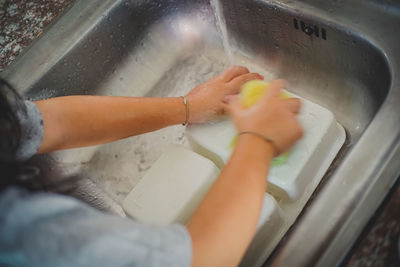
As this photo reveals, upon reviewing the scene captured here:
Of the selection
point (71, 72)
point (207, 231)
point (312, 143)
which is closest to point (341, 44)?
point (312, 143)

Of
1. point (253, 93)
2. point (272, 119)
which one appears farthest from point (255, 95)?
point (272, 119)

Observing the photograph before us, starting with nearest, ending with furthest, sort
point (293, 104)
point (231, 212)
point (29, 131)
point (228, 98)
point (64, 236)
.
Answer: point (64, 236) < point (231, 212) < point (29, 131) < point (293, 104) < point (228, 98)

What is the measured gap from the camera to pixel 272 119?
788 millimetres

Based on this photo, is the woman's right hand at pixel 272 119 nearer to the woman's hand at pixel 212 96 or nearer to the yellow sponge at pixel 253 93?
the yellow sponge at pixel 253 93

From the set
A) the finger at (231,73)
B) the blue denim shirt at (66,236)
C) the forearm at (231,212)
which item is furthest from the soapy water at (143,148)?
the blue denim shirt at (66,236)

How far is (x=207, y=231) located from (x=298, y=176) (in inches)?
14.4

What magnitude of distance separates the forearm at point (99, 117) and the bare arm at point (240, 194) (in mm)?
265

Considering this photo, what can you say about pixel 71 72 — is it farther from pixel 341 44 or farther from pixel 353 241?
pixel 353 241

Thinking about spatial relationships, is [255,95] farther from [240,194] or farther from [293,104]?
[240,194]

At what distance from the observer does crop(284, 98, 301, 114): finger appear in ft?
2.84

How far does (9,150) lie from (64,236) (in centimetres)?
17

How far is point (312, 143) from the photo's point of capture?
36.4 inches

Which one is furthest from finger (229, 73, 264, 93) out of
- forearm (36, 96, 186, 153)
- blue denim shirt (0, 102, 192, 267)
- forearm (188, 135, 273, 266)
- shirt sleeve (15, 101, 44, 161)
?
blue denim shirt (0, 102, 192, 267)

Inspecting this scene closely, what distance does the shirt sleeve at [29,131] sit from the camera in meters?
0.72
